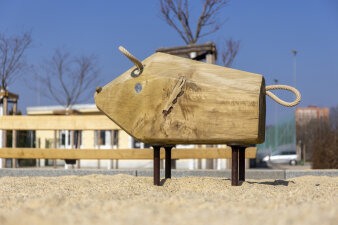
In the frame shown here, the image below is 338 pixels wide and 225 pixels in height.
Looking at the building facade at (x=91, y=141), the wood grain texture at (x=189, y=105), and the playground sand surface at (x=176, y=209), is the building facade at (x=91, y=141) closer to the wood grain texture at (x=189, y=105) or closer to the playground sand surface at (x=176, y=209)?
the wood grain texture at (x=189, y=105)

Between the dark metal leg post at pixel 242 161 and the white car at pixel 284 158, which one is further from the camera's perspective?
the white car at pixel 284 158

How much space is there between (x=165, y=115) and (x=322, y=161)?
669 cm

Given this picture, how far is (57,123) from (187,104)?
461 centimetres

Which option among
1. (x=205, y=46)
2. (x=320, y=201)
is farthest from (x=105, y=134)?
(x=320, y=201)

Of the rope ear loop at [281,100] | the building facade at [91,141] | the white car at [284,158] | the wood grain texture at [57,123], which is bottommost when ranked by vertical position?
the white car at [284,158]

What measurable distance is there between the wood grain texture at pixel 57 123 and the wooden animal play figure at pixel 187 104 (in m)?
3.50

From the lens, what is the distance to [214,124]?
163 inches

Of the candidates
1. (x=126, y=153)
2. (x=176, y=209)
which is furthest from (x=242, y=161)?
(x=126, y=153)

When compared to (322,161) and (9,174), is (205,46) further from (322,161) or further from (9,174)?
(9,174)

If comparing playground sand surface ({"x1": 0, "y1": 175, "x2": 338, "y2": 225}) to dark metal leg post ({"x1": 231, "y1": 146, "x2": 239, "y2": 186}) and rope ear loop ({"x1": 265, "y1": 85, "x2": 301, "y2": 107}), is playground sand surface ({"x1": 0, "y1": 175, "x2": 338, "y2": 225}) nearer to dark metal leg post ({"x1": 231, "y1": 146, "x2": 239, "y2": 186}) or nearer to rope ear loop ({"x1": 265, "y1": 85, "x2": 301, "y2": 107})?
dark metal leg post ({"x1": 231, "y1": 146, "x2": 239, "y2": 186})

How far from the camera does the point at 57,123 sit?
8.02m

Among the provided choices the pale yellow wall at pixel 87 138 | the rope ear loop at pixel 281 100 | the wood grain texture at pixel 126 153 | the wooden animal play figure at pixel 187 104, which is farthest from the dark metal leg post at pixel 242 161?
the pale yellow wall at pixel 87 138

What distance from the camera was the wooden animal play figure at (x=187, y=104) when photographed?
4109 millimetres

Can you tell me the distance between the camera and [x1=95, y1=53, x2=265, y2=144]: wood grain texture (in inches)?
162
